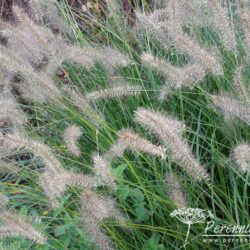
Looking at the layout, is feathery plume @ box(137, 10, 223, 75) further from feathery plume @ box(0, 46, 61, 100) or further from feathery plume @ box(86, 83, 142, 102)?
feathery plume @ box(0, 46, 61, 100)

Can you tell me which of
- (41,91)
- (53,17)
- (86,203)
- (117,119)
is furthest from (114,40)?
(86,203)

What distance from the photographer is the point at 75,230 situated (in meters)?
2.60

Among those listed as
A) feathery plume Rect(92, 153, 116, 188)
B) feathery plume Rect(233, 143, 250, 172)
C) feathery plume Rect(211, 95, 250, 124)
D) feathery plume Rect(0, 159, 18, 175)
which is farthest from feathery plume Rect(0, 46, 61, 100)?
feathery plume Rect(233, 143, 250, 172)

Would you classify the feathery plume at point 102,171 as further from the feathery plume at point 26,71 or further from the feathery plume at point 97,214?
the feathery plume at point 26,71

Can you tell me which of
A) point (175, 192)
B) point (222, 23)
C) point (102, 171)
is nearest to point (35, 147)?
point (102, 171)

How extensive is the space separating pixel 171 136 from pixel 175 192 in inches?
16.7

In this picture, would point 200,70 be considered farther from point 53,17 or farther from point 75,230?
point 53,17

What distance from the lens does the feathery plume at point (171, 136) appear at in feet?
6.66

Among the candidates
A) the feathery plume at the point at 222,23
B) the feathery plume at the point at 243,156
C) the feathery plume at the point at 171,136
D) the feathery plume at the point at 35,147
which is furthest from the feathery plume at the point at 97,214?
the feathery plume at the point at 222,23

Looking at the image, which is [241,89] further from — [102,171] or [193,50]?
[102,171]

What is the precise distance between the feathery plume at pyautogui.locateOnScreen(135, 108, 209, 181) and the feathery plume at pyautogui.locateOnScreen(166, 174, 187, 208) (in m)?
0.23

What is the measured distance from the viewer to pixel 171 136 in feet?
6.84

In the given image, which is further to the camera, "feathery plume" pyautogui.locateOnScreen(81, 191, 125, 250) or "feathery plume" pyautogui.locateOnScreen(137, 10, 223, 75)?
"feathery plume" pyautogui.locateOnScreen(137, 10, 223, 75)

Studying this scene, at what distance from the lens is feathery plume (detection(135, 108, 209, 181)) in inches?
80.0
